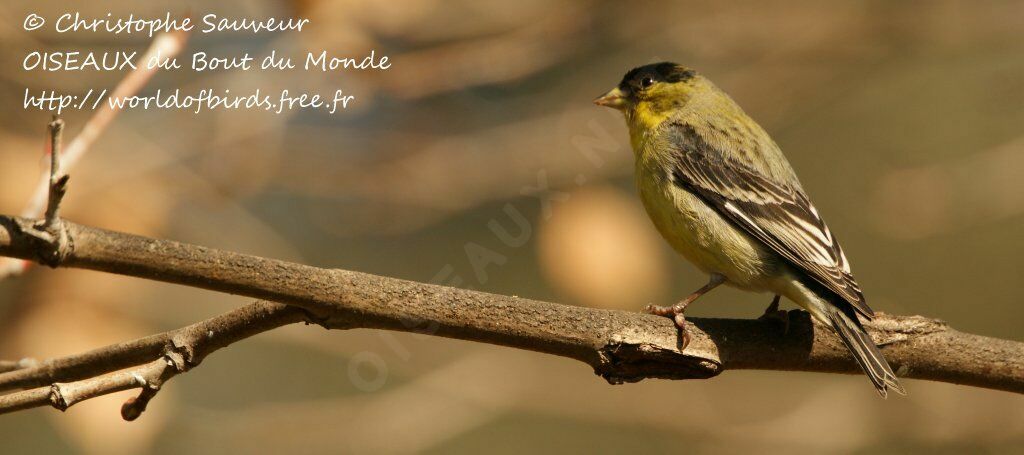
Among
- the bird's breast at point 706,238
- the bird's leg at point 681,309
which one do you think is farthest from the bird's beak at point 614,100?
the bird's leg at point 681,309

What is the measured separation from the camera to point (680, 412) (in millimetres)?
5520

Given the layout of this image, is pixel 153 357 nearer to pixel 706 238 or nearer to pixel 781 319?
pixel 781 319

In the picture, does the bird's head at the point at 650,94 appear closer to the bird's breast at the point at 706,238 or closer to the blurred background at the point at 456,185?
the blurred background at the point at 456,185

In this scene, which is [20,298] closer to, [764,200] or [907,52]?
[764,200]

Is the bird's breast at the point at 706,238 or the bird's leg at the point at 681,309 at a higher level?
the bird's breast at the point at 706,238

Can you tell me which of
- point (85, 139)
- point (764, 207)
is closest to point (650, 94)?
point (764, 207)

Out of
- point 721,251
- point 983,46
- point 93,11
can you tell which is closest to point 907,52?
point 983,46

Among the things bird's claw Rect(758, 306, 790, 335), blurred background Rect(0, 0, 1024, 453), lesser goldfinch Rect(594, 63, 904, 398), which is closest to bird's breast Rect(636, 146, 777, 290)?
lesser goldfinch Rect(594, 63, 904, 398)

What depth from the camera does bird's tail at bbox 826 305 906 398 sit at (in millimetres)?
3154

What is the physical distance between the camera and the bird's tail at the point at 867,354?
3154mm

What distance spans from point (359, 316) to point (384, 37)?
3.25 m

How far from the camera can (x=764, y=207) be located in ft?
13.8

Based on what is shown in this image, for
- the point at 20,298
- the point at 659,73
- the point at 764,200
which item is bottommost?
the point at 764,200

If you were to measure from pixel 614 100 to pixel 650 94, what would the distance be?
18cm
